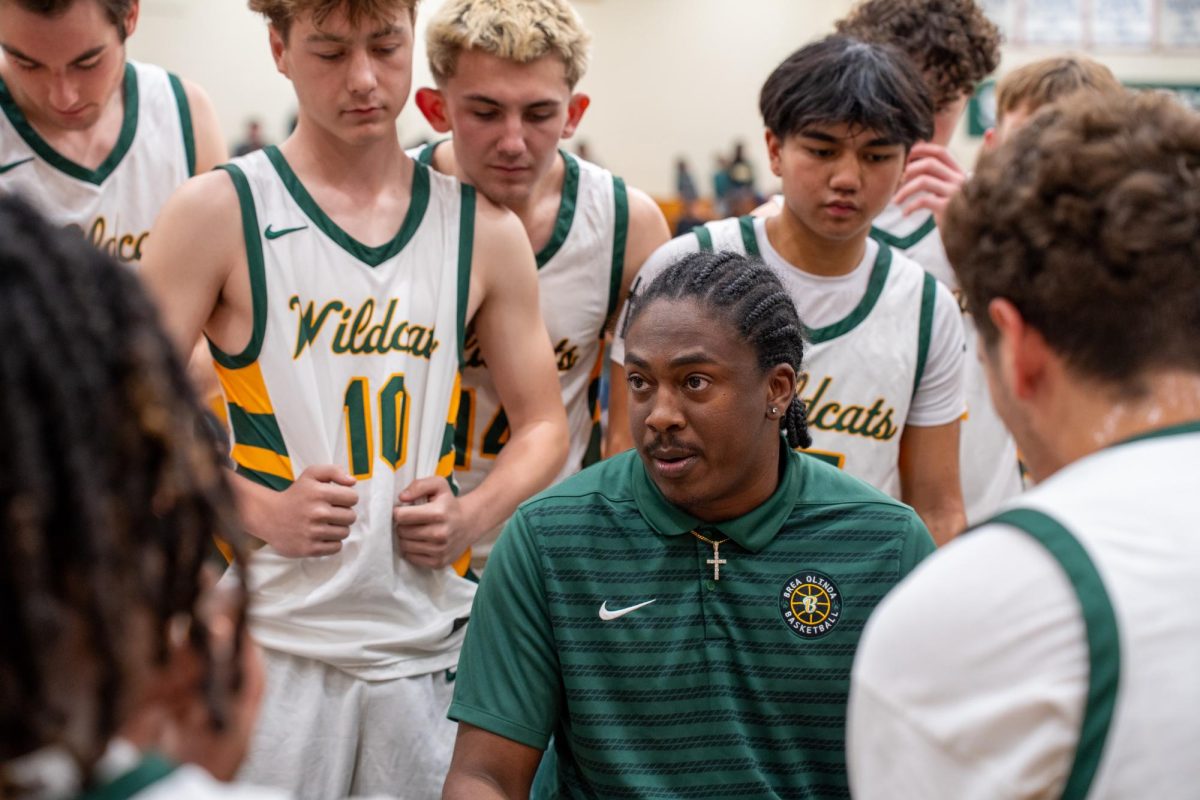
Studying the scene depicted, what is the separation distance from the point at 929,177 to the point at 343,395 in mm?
1551

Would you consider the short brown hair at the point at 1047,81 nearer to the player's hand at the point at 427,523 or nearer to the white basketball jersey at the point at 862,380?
the white basketball jersey at the point at 862,380

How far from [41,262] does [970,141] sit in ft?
47.2

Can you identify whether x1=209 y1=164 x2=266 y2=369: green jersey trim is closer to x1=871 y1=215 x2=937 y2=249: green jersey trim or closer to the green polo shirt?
the green polo shirt

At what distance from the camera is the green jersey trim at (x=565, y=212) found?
313 centimetres

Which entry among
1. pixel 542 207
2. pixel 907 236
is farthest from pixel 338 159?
pixel 907 236

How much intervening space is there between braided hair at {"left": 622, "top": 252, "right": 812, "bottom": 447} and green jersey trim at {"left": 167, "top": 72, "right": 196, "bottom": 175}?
131 centimetres

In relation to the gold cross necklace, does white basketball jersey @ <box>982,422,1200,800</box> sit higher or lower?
higher

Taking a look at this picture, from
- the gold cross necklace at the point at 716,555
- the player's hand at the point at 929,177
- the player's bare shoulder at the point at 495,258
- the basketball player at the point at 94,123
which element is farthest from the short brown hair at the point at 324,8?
the player's hand at the point at 929,177

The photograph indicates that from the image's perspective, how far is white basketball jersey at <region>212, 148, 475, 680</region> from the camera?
2523 mm

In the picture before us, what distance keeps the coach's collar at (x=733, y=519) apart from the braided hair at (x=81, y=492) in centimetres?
126

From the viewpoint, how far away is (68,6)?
289cm

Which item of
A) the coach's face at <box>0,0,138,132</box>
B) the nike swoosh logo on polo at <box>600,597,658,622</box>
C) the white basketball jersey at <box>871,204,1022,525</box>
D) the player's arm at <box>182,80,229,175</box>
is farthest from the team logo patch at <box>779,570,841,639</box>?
the coach's face at <box>0,0,138,132</box>

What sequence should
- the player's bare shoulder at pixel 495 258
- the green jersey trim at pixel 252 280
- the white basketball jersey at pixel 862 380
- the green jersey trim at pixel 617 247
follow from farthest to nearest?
the green jersey trim at pixel 617 247 → the white basketball jersey at pixel 862 380 → the player's bare shoulder at pixel 495 258 → the green jersey trim at pixel 252 280

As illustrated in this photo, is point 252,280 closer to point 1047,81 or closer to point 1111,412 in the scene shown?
point 1111,412
